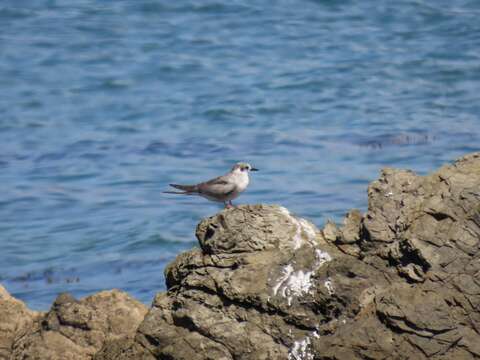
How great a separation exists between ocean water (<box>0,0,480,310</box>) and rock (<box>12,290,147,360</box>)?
12.8 feet

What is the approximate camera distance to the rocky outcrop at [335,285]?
680 cm

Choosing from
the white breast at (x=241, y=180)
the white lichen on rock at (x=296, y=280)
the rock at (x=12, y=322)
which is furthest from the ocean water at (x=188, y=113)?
the white lichen on rock at (x=296, y=280)

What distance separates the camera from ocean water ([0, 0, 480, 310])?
15.0 metres

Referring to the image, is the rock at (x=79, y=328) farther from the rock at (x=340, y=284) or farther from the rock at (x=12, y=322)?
the rock at (x=340, y=284)

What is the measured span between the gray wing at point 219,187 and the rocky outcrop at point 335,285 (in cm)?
178

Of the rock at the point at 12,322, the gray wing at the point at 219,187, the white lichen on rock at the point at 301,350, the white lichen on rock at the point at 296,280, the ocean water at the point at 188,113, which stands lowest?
the ocean water at the point at 188,113

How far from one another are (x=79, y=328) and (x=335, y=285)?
213cm

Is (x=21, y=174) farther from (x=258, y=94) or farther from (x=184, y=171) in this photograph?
(x=258, y=94)

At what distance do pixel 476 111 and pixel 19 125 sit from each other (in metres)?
8.58

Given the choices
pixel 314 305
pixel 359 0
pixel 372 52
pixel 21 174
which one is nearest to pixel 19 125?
pixel 21 174

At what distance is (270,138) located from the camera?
19203mm

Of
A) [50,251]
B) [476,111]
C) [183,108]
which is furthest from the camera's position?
[183,108]

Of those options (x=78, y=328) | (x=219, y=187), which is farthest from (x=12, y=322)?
(x=219, y=187)

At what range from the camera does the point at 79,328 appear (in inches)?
320
